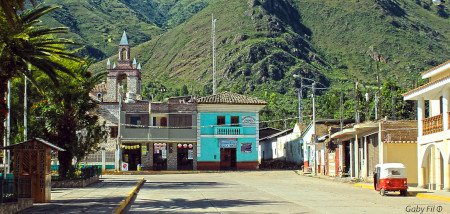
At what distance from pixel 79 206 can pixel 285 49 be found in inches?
5647

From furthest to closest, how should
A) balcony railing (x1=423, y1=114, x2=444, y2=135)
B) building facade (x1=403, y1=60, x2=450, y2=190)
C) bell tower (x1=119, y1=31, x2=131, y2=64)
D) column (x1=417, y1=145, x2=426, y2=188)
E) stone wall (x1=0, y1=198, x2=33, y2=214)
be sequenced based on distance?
1. bell tower (x1=119, y1=31, x2=131, y2=64)
2. column (x1=417, y1=145, x2=426, y2=188)
3. balcony railing (x1=423, y1=114, x2=444, y2=135)
4. building facade (x1=403, y1=60, x2=450, y2=190)
5. stone wall (x1=0, y1=198, x2=33, y2=214)

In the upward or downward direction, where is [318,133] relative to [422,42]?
downward

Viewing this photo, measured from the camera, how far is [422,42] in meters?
176

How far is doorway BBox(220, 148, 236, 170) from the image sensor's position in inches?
2970

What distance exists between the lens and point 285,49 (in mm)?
165750

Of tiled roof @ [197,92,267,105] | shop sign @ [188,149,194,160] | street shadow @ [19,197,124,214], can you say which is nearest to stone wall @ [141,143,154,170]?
shop sign @ [188,149,194,160]

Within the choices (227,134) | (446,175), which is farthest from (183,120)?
(446,175)

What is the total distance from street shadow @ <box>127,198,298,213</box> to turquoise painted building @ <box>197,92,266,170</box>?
45.4m

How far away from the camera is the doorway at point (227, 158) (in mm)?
75438

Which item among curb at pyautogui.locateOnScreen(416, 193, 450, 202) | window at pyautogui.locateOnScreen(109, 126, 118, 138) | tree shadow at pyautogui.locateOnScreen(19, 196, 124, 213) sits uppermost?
window at pyautogui.locateOnScreen(109, 126, 118, 138)

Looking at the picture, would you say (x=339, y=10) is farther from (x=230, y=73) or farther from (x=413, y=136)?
(x=413, y=136)

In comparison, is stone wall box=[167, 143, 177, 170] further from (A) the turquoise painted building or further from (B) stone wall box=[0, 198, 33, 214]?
(B) stone wall box=[0, 198, 33, 214]

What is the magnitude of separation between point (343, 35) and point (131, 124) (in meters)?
117

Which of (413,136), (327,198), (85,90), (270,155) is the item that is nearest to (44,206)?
(327,198)
